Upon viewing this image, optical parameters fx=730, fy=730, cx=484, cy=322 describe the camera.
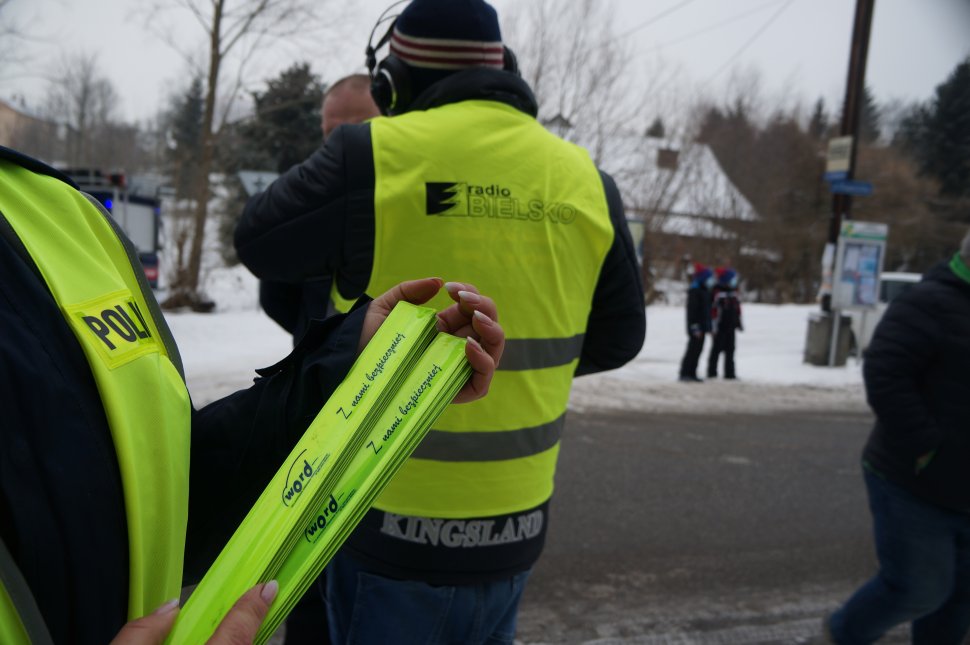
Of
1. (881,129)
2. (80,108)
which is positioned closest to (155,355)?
(80,108)

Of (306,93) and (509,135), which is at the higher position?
(306,93)

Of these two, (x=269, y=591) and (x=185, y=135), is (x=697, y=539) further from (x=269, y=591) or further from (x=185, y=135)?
(x=185, y=135)

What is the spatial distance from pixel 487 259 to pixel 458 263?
0.07 metres

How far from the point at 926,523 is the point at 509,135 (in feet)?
7.13

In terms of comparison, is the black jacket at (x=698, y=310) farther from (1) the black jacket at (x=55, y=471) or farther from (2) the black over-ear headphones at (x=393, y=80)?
(1) the black jacket at (x=55, y=471)

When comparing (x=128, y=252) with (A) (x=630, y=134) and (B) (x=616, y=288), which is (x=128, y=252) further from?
(A) (x=630, y=134)

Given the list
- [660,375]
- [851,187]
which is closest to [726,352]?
[660,375]

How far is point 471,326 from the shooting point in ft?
3.85

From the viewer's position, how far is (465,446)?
1.60 meters

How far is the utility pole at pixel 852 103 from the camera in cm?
1209

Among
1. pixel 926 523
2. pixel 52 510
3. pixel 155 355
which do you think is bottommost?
pixel 926 523

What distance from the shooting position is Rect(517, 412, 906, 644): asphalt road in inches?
137

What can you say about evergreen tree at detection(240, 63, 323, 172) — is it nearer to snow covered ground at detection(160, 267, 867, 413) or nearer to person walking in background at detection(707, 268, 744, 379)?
snow covered ground at detection(160, 267, 867, 413)

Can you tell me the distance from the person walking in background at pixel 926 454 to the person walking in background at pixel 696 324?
7.72 metres
